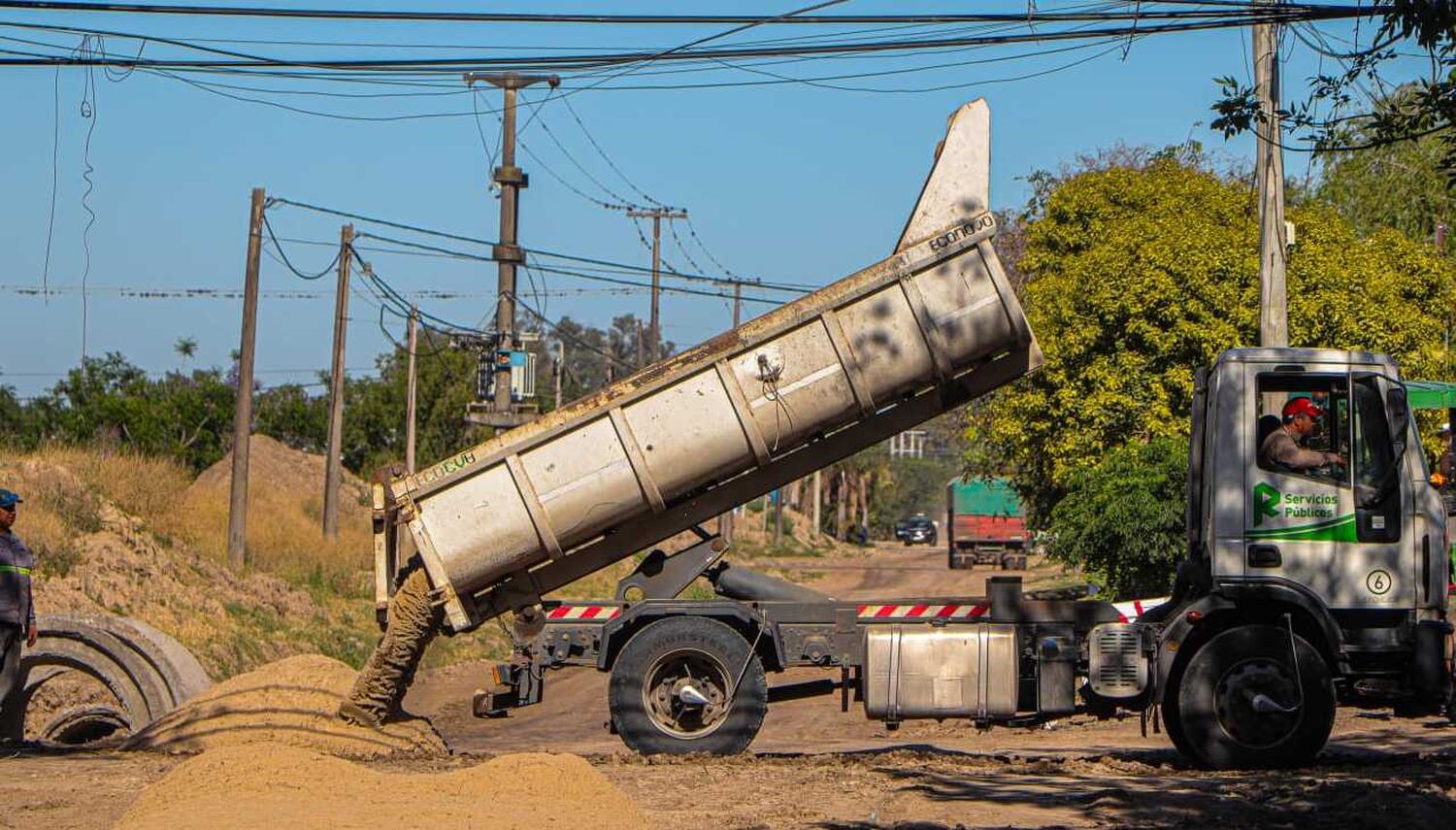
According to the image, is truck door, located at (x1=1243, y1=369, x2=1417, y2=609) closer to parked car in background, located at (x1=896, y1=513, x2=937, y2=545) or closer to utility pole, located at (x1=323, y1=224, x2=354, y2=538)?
utility pole, located at (x1=323, y1=224, x2=354, y2=538)

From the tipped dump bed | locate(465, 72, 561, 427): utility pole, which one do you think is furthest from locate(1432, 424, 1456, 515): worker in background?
locate(465, 72, 561, 427): utility pole

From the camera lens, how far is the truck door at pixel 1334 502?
11.0 meters

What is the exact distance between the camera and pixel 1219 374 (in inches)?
446

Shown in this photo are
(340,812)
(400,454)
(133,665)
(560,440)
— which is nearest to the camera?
(340,812)

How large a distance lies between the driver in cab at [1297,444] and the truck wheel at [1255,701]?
44.1 inches

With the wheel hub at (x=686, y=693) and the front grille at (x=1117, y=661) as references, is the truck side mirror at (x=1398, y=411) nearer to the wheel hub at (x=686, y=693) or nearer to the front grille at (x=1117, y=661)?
the front grille at (x=1117, y=661)

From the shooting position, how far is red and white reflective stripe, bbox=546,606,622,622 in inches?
479

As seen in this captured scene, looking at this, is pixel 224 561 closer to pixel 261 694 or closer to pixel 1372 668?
pixel 261 694

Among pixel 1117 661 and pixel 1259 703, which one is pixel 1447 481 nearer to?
pixel 1259 703

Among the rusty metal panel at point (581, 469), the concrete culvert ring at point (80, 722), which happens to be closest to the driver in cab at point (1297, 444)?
the rusty metal panel at point (581, 469)

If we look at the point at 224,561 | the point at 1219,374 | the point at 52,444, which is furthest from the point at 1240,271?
the point at 52,444

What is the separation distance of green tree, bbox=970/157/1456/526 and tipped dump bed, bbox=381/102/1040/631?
1203 cm

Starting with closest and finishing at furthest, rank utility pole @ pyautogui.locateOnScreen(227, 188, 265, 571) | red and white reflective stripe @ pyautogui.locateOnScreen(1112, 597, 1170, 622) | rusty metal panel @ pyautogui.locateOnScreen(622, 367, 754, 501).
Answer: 1. rusty metal panel @ pyautogui.locateOnScreen(622, 367, 754, 501)
2. red and white reflective stripe @ pyautogui.locateOnScreen(1112, 597, 1170, 622)
3. utility pole @ pyautogui.locateOnScreen(227, 188, 265, 571)

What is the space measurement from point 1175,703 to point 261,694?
22.8ft
